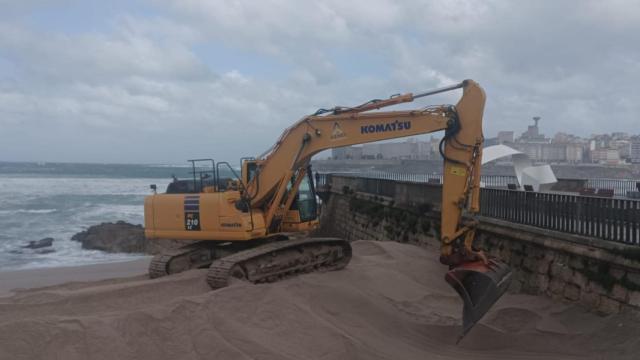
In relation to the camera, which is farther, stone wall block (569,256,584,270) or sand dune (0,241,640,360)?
stone wall block (569,256,584,270)

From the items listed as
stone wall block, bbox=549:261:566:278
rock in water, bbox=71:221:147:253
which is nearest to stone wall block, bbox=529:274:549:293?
stone wall block, bbox=549:261:566:278

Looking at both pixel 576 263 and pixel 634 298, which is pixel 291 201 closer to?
pixel 576 263

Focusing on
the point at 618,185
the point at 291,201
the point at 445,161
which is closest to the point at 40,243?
the point at 291,201

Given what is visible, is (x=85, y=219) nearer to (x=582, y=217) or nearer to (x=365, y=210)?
(x=365, y=210)

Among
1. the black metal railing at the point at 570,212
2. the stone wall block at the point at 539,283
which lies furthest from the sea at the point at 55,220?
the stone wall block at the point at 539,283

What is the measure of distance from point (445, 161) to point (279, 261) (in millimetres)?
3679

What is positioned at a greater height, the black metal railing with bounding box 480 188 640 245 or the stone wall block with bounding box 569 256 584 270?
the black metal railing with bounding box 480 188 640 245

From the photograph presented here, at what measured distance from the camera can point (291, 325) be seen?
902 cm

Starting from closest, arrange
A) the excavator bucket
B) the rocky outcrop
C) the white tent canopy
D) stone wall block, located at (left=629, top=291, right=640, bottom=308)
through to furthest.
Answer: the excavator bucket
stone wall block, located at (left=629, top=291, right=640, bottom=308)
the white tent canopy
the rocky outcrop

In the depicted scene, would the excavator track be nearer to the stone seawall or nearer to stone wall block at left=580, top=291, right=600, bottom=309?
the stone seawall

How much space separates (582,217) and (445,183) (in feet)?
10.4

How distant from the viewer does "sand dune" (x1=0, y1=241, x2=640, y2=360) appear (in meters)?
7.79

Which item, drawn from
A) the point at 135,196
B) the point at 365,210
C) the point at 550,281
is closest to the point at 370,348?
the point at 550,281

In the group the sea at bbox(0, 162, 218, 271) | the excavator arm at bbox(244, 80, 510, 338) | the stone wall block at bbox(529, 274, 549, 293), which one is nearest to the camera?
the excavator arm at bbox(244, 80, 510, 338)
